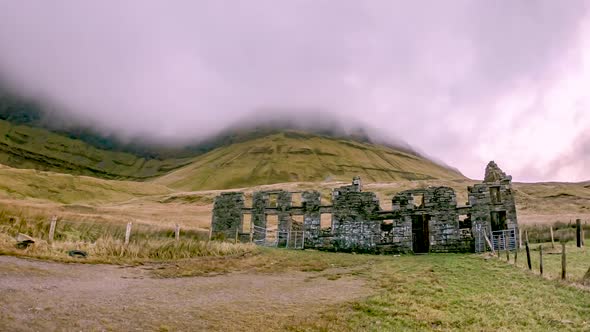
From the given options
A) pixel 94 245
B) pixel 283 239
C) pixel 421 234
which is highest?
pixel 421 234

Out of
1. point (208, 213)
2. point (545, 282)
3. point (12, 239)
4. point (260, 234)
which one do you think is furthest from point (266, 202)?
point (208, 213)

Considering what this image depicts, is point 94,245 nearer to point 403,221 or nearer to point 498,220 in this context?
point 403,221

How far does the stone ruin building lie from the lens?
30.1m

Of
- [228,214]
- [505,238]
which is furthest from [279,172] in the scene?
[505,238]

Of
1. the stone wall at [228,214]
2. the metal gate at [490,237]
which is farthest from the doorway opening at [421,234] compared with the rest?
the stone wall at [228,214]

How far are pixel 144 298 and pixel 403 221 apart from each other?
77.5 ft

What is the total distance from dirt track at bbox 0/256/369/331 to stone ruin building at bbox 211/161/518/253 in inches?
623

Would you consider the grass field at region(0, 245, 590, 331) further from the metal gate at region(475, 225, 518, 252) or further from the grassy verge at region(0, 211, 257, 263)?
the metal gate at region(475, 225, 518, 252)

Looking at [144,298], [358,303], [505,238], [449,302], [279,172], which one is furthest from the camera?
[279,172]

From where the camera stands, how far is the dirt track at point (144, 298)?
8.92 meters

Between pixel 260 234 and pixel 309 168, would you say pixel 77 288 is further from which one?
pixel 309 168

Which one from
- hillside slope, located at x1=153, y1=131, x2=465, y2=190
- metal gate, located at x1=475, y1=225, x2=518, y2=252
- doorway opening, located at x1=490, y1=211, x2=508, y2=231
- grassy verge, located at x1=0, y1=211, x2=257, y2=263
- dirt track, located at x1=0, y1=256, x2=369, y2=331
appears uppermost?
hillside slope, located at x1=153, y1=131, x2=465, y2=190

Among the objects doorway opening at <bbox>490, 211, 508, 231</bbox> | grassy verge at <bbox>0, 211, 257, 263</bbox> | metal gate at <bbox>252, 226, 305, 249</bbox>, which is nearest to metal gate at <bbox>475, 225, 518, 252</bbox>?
doorway opening at <bbox>490, 211, 508, 231</bbox>

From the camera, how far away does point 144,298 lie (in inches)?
461
